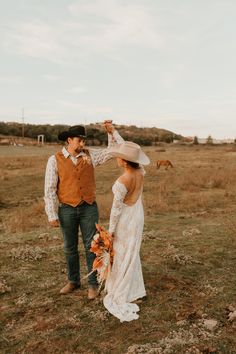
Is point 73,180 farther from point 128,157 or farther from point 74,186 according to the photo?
point 128,157

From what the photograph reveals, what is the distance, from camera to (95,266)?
574 cm

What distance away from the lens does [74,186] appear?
5789 mm

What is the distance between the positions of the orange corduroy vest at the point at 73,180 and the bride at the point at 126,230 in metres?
0.52

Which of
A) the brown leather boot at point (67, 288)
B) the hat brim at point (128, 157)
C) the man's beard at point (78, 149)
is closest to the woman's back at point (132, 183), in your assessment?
the hat brim at point (128, 157)

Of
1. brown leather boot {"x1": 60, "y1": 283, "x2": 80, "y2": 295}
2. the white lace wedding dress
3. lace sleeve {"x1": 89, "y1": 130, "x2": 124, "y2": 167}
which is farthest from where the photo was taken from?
brown leather boot {"x1": 60, "y1": 283, "x2": 80, "y2": 295}

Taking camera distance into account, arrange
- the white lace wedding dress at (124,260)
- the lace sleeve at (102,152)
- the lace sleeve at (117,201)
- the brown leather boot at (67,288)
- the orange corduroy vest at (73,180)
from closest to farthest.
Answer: the lace sleeve at (117,201), the white lace wedding dress at (124,260), the orange corduroy vest at (73,180), the lace sleeve at (102,152), the brown leather boot at (67,288)

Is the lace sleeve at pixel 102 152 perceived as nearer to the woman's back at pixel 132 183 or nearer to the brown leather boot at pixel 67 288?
the woman's back at pixel 132 183

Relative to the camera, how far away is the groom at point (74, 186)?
5.80 meters

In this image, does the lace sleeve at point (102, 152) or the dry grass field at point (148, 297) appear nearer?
the dry grass field at point (148, 297)

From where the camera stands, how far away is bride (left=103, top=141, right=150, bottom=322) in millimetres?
5328

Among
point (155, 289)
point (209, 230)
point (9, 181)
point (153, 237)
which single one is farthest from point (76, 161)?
point (9, 181)

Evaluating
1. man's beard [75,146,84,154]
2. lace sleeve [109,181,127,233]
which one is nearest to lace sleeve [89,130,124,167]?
man's beard [75,146,84,154]

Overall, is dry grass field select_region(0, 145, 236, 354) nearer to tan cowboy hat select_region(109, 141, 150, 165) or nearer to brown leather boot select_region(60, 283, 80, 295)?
brown leather boot select_region(60, 283, 80, 295)

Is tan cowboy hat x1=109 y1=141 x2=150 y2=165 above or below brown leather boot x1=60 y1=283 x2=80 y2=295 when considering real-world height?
above
